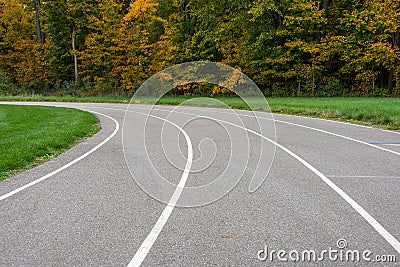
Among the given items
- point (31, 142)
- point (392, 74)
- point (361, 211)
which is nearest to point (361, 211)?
point (361, 211)

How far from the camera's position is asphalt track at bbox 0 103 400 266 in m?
3.74

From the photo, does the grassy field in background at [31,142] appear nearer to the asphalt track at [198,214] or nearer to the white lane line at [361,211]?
the asphalt track at [198,214]

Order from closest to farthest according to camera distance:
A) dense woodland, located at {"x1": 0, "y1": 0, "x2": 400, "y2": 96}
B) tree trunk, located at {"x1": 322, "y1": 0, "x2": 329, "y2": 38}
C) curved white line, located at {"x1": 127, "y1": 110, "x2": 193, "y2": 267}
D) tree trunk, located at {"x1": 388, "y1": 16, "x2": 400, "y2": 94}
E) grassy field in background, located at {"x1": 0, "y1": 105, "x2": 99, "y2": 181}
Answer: curved white line, located at {"x1": 127, "y1": 110, "x2": 193, "y2": 267}, grassy field in background, located at {"x1": 0, "y1": 105, "x2": 99, "y2": 181}, tree trunk, located at {"x1": 388, "y1": 16, "x2": 400, "y2": 94}, dense woodland, located at {"x1": 0, "y1": 0, "x2": 400, "y2": 96}, tree trunk, located at {"x1": 322, "y1": 0, "x2": 329, "y2": 38}

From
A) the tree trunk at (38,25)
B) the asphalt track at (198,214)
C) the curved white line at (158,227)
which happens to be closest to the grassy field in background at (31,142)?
the asphalt track at (198,214)

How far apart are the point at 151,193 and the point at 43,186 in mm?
1970

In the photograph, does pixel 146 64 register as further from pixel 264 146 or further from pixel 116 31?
pixel 264 146

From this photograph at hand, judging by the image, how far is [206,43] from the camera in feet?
123

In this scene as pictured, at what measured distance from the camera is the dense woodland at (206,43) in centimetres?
3275

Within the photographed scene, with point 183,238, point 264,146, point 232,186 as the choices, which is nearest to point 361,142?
point 264,146

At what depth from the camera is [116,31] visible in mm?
43438

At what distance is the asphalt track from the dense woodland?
87.9 feet

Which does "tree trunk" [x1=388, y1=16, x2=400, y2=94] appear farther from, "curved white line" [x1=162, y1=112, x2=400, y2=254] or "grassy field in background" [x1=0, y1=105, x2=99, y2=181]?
"curved white line" [x1=162, y1=112, x2=400, y2=254]

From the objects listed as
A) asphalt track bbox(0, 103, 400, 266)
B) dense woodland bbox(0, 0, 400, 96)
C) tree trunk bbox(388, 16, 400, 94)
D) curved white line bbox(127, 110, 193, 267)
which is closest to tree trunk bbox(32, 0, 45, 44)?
dense woodland bbox(0, 0, 400, 96)

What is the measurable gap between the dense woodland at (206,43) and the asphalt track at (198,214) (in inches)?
1055
